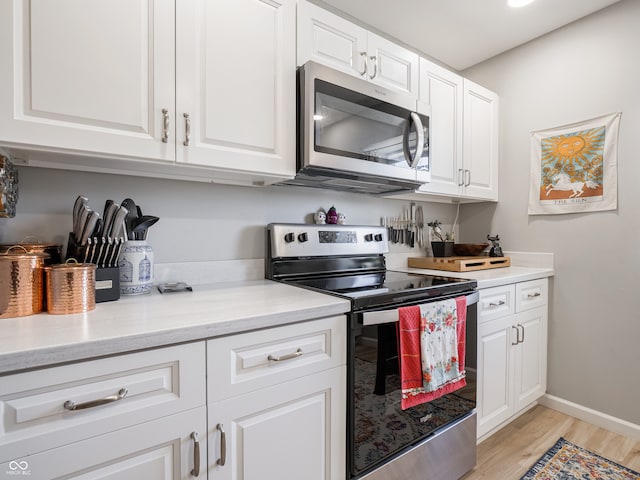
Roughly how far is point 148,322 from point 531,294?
215cm

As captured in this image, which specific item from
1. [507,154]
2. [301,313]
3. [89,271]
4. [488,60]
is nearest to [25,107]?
[89,271]

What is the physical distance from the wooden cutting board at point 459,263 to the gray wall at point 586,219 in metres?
0.27

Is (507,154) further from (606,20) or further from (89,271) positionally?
(89,271)

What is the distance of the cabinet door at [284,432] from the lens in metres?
0.90

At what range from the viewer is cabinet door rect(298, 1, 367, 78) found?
145cm

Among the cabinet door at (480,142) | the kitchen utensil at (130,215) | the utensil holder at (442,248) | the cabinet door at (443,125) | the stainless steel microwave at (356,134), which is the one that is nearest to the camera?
the kitchen utensil at (130,215)

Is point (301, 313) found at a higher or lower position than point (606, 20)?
lower

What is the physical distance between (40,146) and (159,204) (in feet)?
1.67

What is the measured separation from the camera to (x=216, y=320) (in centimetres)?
89

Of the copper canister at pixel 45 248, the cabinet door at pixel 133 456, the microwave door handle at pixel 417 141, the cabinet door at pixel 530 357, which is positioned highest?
the microwave door handle at pixel 417 141

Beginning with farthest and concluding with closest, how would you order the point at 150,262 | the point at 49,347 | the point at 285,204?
the point at 285,204 → the point at 150,262 → the point at 49,347

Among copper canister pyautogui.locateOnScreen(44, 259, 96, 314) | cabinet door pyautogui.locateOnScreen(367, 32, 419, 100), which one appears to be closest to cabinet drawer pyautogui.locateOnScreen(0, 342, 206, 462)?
copper canister pyautogui.locateOnScreen(44, 259, 96, 314)

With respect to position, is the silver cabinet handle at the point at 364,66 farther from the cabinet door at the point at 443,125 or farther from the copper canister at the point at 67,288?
the copper canister at the point at 67,288

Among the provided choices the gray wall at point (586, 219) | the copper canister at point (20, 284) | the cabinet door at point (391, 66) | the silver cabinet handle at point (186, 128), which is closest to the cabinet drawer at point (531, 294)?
the gray wall at point (586, 219)
